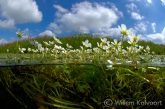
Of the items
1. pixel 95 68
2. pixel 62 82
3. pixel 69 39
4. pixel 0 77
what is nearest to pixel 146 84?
pixel 95 68

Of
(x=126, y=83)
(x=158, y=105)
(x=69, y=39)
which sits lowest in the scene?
(x=158, y=105)

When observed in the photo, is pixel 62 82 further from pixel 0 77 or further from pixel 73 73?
pixel 0 77

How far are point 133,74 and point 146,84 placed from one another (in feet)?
0.24

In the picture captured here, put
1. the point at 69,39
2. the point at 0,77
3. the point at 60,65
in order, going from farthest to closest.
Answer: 1. the point at 69,39
2. the point at 0,77
3. the point at 60,65

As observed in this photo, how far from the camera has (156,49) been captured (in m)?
9.26

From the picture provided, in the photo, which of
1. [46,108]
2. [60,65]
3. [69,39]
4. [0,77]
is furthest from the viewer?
[69,39]

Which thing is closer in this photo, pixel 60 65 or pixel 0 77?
pixel 60 65

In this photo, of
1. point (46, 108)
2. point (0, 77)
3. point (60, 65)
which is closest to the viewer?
point (46, 108)

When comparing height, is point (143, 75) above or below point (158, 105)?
above

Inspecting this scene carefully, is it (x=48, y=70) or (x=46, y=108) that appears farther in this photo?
(x=48, y=70)

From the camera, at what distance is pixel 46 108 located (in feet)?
3.94

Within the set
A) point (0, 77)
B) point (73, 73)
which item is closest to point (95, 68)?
point (73, 73)

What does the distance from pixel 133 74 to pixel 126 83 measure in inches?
2.7

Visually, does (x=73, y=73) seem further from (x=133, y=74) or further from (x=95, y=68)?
(x=133, y=74)
